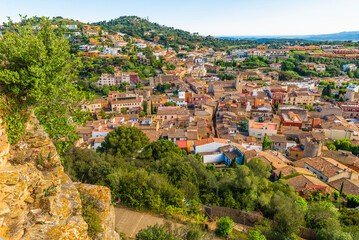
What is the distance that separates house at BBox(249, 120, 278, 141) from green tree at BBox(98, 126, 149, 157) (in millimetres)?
16098

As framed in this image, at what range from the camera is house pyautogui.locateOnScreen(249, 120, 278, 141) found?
102 feet

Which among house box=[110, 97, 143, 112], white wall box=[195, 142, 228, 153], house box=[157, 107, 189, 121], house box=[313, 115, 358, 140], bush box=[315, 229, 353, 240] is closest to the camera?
bush box=[315, 229, 353, 240]

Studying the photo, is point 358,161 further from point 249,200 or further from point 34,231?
point 34,231

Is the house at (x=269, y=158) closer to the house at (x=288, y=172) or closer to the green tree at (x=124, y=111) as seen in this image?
the house at (x=288, y=172)

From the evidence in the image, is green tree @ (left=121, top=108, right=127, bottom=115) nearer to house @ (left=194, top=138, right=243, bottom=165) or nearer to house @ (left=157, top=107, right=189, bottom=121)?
house @ (left=157, top=107, right=189, bottom=121)

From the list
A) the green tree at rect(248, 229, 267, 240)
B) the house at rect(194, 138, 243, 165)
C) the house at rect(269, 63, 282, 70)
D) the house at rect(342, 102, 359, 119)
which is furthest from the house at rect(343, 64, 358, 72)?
the green tree at rect(248, 229, 267, 240)

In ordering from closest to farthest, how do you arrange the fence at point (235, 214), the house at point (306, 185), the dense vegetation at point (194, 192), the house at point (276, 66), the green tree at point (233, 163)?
the dense vegetation at point (194, 192) → the fence at point (235, 214) → the house at point (306, 185) → the green tree at point (233, 163) → the house at point (276, 66)

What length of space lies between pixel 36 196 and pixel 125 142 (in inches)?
645

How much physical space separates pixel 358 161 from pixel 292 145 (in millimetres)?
6664

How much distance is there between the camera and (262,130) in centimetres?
3128

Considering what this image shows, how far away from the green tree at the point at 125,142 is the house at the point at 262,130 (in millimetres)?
16098

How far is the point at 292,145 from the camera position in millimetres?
28766

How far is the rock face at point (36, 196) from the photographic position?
13.4 ft

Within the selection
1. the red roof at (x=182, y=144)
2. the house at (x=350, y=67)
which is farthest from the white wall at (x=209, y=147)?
the house at (x=350, y=67)
